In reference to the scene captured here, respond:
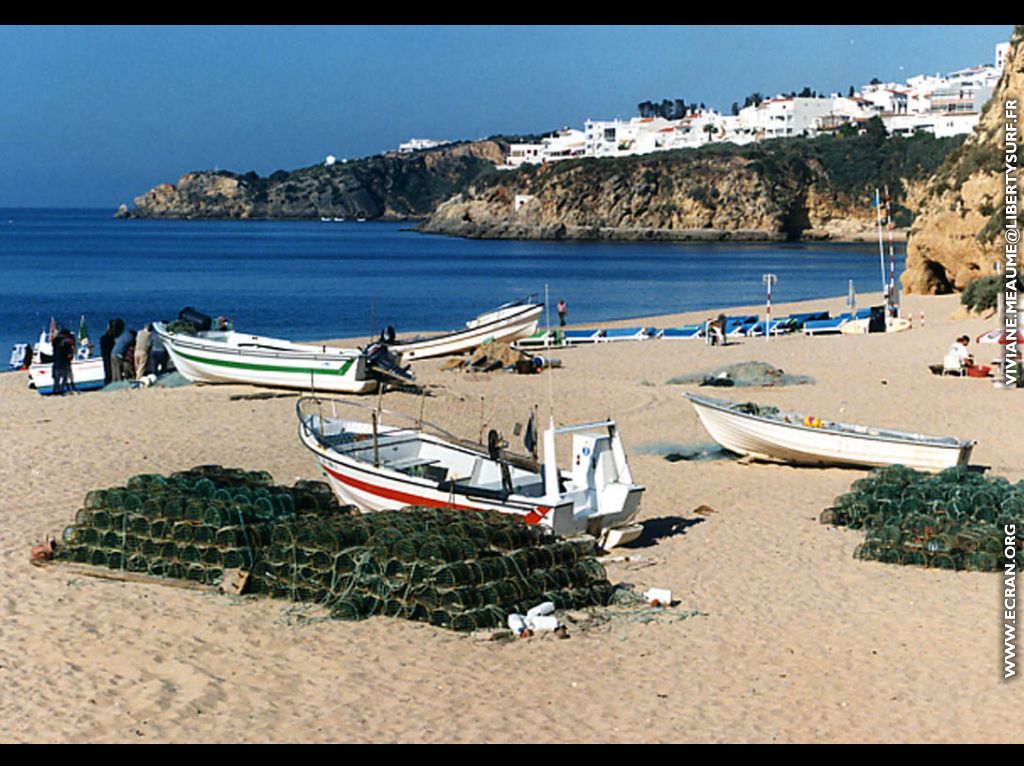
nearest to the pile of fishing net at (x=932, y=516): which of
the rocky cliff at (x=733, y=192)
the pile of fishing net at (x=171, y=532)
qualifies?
the pile of fishing net at (x=171, y=532)

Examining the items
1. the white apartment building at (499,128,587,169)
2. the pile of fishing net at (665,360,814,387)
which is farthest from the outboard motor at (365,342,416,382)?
the white apartment building at (499,128,587,169)

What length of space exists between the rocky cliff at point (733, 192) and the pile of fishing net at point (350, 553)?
106286 mm

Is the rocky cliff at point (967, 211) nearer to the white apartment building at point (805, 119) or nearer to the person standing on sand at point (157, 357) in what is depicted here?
the person standing on sand at point (157, 357)

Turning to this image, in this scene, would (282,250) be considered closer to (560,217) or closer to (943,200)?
(560,217)

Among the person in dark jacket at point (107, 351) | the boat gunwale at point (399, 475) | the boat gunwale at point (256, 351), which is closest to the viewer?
the boat gunwale at point (399, 475)

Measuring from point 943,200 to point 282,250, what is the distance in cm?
8575

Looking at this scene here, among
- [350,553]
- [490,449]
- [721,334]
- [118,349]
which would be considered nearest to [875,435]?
[490,449]

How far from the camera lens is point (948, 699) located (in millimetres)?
7508

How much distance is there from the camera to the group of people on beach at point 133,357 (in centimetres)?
2375

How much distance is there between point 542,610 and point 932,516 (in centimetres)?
430

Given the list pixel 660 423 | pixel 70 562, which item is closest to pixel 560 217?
pixel 660 423

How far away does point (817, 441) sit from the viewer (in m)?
14.3

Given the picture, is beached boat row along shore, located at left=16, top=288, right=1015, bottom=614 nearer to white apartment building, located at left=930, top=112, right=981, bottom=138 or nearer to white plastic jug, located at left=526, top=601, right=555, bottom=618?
white plastic jug, located at left=526, top=601, right=555, bottom=618

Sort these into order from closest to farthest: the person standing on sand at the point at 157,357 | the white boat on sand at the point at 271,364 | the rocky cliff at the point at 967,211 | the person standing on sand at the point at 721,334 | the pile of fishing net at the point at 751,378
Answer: the pile of fishing net at the point at 751,378, the white boat on sand at the point at 271,364, the person standing on sand at the point at 157,357, the person standing on sand at the point at 721,334, the rocky cliff at the point at 967,211
